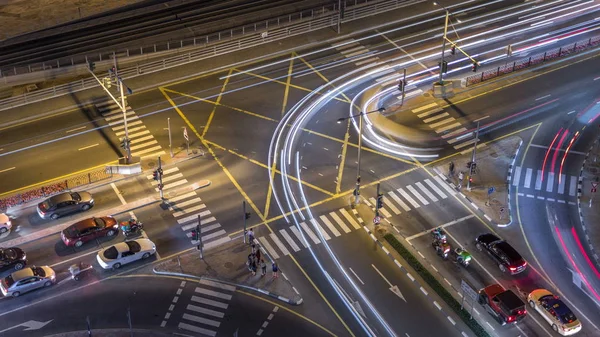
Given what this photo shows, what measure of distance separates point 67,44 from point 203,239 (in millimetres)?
39397

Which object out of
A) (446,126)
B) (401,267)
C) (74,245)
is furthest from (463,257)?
(74,245)

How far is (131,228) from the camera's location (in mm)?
85875

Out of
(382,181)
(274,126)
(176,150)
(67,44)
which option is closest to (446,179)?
(382,181)

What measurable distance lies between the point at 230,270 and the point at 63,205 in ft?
60.5

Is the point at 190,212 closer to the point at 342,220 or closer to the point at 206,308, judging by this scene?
the point at 206,308

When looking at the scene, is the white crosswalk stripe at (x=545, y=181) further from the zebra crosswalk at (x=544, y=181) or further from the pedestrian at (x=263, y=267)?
the pedestrian at (x=263, y=267)

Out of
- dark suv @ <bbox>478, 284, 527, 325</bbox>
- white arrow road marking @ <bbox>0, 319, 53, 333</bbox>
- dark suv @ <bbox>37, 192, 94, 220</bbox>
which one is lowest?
dark suv @ <bbox>478, 284, 527, 325</bbox>

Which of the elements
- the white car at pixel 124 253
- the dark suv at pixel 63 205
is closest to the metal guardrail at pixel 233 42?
the dark suv at pixel 63 205

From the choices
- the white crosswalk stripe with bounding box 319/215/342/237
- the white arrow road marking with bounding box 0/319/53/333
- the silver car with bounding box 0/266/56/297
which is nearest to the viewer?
the white arrow road marking with bounding box 0/319/53/333

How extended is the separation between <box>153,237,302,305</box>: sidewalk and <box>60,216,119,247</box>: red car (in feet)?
22.6

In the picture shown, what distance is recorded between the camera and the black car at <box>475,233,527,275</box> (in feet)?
268

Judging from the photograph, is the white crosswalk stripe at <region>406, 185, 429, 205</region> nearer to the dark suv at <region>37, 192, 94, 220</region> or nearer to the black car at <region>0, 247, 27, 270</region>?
the dark suv at <region>37, 192, 94, 220</region>

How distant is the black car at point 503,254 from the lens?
81.6 metres

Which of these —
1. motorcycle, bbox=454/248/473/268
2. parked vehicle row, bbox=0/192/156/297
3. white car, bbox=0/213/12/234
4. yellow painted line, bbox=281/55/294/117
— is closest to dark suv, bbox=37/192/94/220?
parked vehicle row, bbox=0/192/156/297
